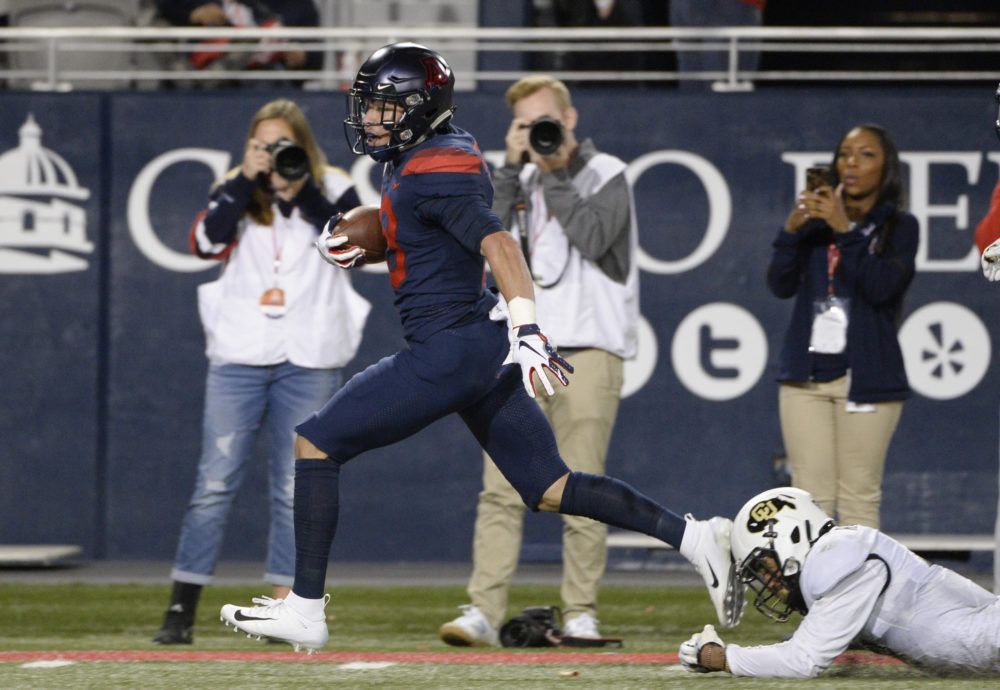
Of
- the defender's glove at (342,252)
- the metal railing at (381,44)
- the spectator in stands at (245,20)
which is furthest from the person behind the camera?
the spectator in stands at (245,20)

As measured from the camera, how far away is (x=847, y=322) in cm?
582

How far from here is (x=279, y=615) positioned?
4.24 m

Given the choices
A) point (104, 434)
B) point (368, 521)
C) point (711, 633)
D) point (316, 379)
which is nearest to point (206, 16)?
point (104, 434)

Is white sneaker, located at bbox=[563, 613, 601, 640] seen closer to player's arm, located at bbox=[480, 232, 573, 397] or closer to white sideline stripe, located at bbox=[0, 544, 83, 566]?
player's arm, located at bbox=[480, 232, 573, 397]

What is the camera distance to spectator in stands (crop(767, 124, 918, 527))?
18.7 feet

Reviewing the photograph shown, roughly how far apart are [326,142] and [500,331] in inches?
170

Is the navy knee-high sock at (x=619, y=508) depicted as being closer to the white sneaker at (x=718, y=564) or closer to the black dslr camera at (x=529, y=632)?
the white sneaker at (x=718, y=564)

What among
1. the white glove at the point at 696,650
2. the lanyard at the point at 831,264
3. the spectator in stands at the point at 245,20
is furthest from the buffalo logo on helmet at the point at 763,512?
the spectator in stands at the point at 245,20

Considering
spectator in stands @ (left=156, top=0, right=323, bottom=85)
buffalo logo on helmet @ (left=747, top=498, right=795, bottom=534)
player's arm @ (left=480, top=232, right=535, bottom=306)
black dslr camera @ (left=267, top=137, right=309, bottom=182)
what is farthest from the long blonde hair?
spectator in stands @ (left=156, top=0, right=323, bottom=85)

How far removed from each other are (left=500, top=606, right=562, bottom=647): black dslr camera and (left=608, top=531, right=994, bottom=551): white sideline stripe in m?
2.08

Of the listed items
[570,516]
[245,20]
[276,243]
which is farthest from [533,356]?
[245,20]

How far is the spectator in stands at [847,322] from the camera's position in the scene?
5.69 meters

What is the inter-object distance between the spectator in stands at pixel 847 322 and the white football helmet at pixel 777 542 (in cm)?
142

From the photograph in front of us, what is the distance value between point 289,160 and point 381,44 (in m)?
3.18
